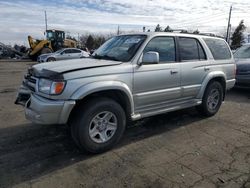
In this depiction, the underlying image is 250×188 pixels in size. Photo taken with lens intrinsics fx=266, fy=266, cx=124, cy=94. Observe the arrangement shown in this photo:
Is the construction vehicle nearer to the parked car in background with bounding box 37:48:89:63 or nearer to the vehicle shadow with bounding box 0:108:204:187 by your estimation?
the parked car in background with bounding box 37:48:89:63

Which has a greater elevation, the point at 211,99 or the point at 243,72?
the point at 243,72

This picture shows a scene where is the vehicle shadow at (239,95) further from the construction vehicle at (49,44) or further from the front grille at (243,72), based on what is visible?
the construction vehicle at (49,44)

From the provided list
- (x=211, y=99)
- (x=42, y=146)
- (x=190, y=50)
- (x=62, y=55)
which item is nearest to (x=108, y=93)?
(x=42, y=146)

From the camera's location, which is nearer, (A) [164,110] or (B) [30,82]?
(B) [30,82]

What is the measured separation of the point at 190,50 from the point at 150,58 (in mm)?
1529

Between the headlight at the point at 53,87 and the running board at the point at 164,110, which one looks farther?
the running board at the point at 164,110

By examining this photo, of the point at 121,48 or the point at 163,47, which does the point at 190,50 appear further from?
the point at 121,48

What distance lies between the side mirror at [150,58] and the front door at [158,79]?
0.10 metres

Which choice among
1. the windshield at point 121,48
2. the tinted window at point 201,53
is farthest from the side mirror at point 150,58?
the tinted window at point 201,53

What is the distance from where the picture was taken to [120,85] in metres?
4.23

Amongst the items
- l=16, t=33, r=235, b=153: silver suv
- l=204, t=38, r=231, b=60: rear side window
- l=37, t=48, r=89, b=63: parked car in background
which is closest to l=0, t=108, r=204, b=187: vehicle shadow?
l=16, t=33, r=235, b=153: silver suv

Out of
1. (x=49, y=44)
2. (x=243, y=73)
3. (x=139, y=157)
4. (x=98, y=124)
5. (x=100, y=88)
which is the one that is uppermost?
(x=49, y=44)

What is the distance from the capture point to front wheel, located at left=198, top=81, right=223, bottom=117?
6.02 metres

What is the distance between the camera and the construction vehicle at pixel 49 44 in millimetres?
26875
